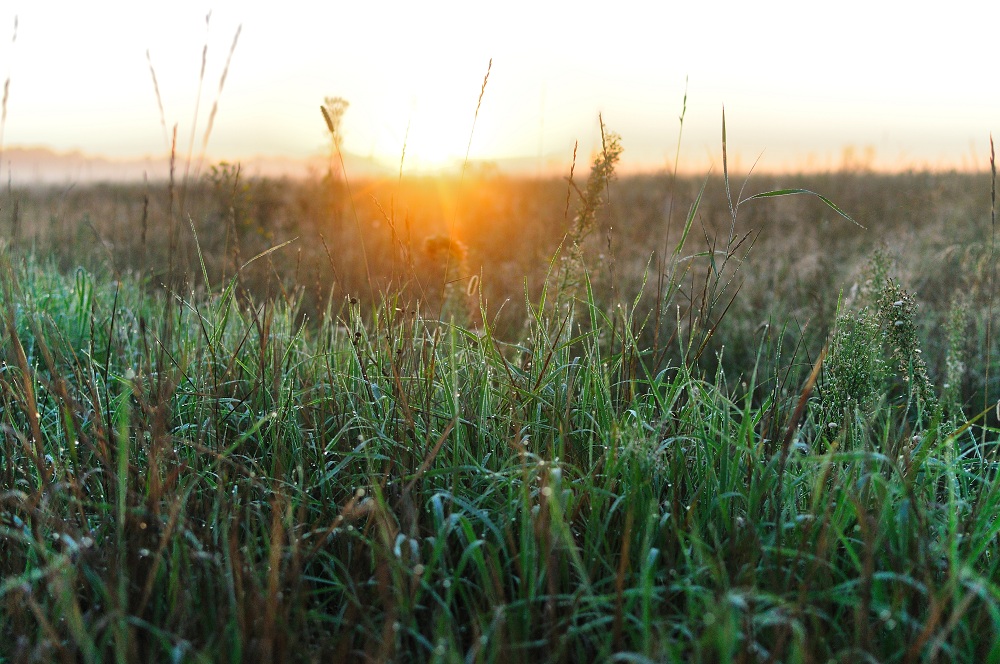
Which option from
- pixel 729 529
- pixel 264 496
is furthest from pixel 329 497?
pixel 729 529

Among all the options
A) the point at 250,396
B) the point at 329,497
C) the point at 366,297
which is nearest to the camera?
the point at 329,497

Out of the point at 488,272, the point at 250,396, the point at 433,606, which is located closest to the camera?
the point at 433,606

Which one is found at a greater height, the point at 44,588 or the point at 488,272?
the point at 488,272

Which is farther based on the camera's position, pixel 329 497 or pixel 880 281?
pixel 880 281

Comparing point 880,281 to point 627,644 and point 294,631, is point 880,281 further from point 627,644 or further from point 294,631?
point 294,631

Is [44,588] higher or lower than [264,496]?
lower

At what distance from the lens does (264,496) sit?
66.9 inches

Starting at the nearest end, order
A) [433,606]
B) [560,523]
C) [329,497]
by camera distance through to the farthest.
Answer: [560,523] < [433,606] < [329,497]

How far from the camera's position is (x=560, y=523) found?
4.51 feet

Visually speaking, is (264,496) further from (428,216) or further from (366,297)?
(428,216)

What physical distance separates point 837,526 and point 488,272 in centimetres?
478

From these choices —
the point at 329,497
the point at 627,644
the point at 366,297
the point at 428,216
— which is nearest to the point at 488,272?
the point at 366,297

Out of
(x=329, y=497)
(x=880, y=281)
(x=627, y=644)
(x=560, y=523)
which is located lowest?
(x=627, y=644)

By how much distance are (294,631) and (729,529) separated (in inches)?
34.8
